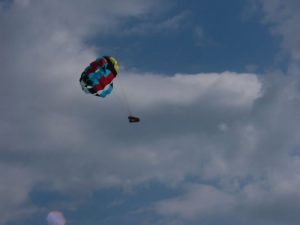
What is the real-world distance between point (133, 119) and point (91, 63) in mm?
11693

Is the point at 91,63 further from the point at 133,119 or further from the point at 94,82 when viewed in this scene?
the point at 133,119

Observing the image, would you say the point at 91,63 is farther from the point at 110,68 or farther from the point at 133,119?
the point at 133,119

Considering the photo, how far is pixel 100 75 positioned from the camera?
107m

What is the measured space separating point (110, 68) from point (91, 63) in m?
3.31

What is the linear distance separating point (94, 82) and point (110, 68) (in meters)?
4.26

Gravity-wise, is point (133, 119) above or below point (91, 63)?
below

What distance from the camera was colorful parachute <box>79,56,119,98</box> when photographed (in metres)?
105

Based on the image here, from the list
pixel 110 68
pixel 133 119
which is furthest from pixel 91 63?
pixel 133 119

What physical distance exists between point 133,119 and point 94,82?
28.7 feet

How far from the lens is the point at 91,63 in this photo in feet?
352

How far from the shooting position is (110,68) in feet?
355

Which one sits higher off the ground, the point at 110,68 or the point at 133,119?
the point at 110,68

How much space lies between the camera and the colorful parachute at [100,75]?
346ft
